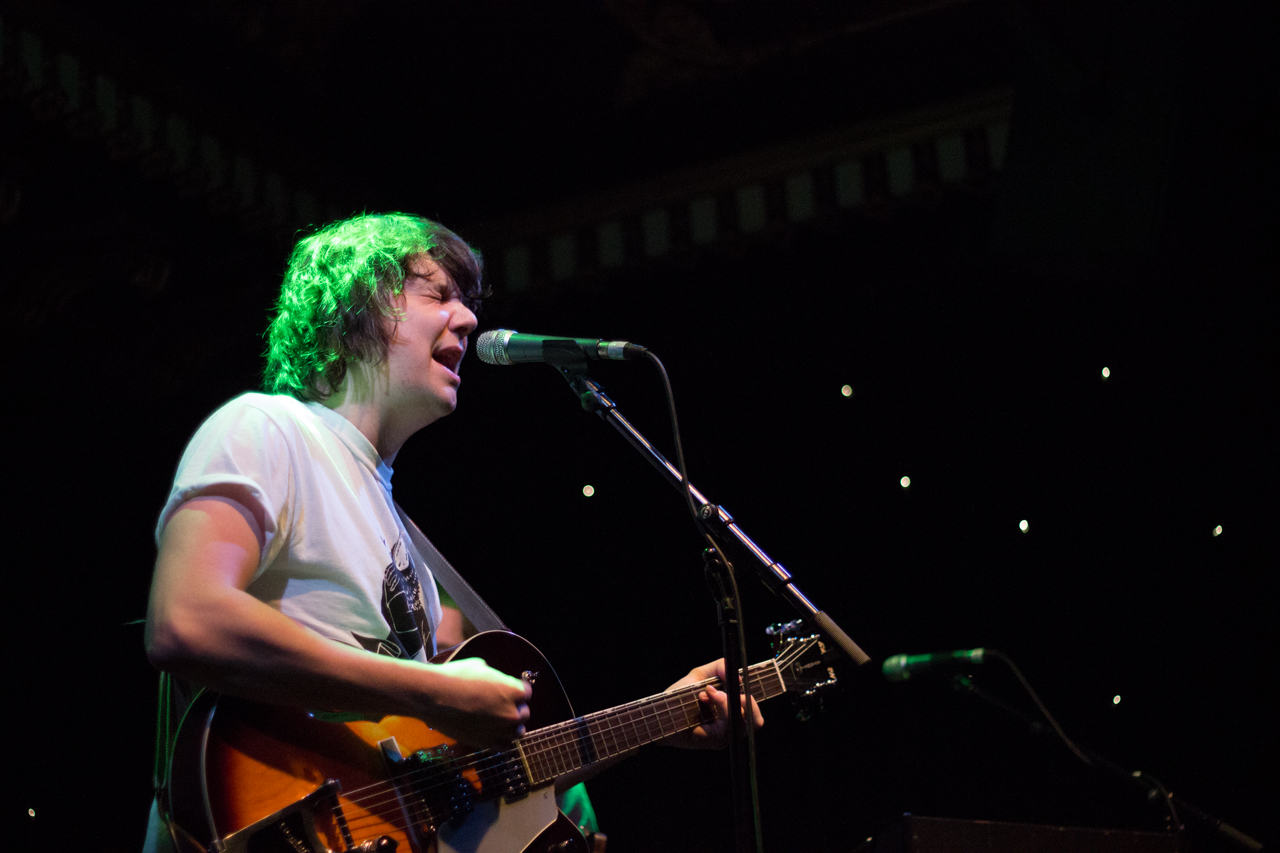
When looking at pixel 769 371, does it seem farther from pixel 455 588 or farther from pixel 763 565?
pixel 763 565

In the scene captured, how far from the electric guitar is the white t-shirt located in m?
0.16

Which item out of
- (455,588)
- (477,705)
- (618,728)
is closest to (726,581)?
(477,705)

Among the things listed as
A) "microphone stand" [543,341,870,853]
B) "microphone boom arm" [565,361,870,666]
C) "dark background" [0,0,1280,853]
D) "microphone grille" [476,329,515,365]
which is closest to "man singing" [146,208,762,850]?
"microphone grille" [476,329,515,365]

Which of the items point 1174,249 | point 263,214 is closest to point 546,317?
point 263,214

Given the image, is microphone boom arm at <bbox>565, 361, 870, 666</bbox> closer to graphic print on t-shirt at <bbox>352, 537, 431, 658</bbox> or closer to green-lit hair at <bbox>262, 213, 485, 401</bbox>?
graphic print on t-shirt at <bbox>352, 537, 431, 658</bbox>

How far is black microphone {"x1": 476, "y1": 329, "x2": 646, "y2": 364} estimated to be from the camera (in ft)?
6.46

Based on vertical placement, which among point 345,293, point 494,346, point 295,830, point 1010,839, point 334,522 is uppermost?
point 345,293

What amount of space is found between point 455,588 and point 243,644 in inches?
34.8

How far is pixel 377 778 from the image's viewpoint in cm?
164

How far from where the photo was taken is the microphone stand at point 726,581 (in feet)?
5.37

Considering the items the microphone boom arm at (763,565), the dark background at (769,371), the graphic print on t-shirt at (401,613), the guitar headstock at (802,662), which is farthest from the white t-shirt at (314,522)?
the dark background at (769,371)

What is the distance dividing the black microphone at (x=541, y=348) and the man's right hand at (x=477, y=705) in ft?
2.06

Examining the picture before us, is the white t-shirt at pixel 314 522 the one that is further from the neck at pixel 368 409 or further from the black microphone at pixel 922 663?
the black microphone at pixel 922 663

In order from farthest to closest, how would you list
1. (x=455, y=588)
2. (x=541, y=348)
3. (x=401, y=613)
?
(x=455, y=588), (x=541, y=348), (x=401, y=613)
